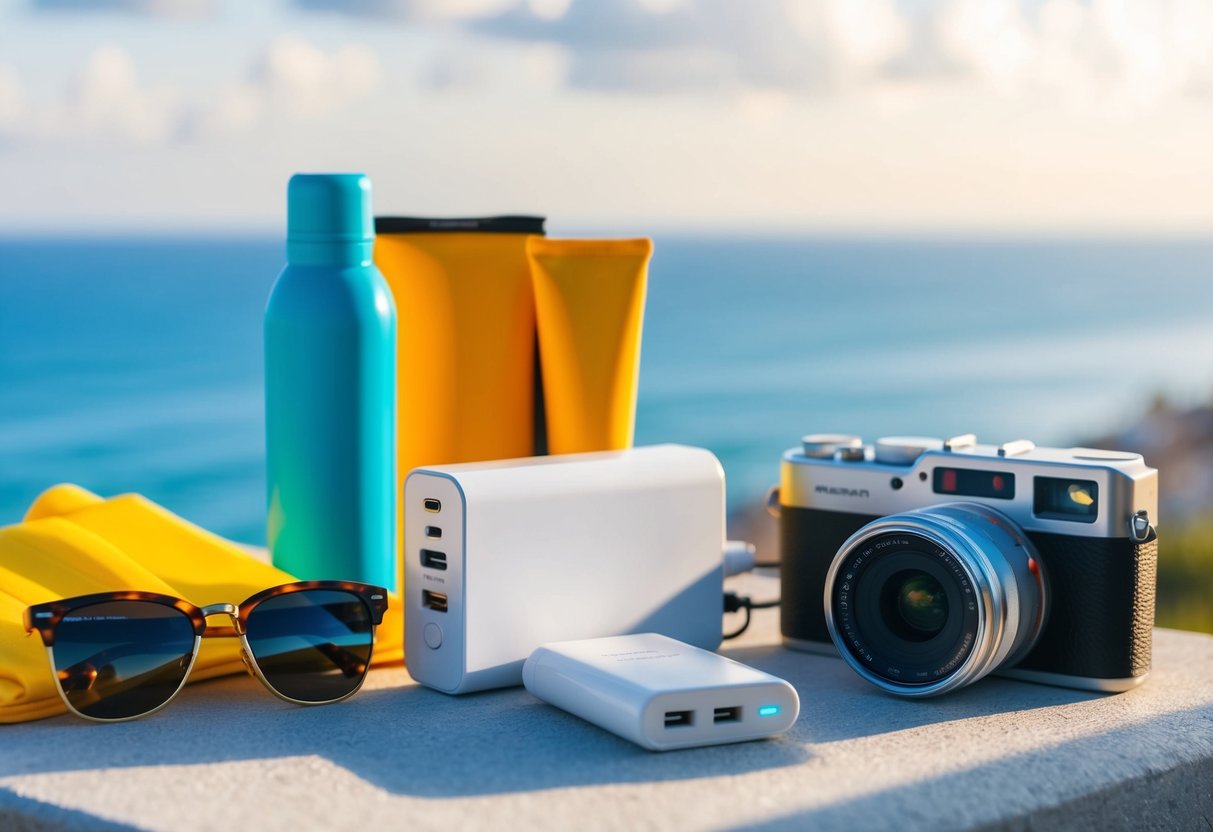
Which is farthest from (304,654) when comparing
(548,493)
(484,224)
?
(484,224)

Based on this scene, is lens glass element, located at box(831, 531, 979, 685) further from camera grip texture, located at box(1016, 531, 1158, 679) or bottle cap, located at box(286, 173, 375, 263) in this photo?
bottle cap, located at box(286, 173, 375, 263)

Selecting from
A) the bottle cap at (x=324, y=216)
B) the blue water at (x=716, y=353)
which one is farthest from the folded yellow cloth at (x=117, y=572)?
the blue water at (x=716, y=353)

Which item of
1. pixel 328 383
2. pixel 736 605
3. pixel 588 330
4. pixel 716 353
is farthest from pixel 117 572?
pixel 716 353

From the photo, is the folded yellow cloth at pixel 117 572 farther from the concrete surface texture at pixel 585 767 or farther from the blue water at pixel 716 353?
the blue water at pixel 716 353

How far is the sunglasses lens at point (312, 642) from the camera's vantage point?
3.55 ft

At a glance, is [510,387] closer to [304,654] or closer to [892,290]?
[304,654]

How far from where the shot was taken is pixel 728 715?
984mm

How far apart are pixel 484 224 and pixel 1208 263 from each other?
67.8ft

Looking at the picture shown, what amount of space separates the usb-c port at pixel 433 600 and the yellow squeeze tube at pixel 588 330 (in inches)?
9.3

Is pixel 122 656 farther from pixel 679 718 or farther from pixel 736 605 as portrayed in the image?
pixel 736 605

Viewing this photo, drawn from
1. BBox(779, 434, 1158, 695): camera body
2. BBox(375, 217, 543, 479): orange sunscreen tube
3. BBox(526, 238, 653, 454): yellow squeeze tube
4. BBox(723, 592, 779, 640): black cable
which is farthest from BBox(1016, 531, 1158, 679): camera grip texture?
BBox(375, 217, 543, 479): orange sunscreen tube

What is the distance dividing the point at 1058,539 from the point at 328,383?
2.08 ft

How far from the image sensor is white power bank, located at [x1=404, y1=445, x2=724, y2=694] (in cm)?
109

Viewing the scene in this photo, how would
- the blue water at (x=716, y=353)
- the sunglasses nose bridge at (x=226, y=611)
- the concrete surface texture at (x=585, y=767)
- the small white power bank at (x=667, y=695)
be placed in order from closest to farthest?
the concrete surface texture at (x=585, y=767)
the small white power bank at (x=667, y=695)
the sunglasses nose bridge at (x=226, y=611)
the blue water at (x=716, y=353)
